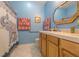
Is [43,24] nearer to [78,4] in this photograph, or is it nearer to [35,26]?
[35,26]

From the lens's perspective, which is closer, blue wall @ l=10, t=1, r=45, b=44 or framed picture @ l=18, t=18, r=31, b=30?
blue wall @ l=10, t=1, r=45, b=44

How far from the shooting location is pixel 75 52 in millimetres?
1249

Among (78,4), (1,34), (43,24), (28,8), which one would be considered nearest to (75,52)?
(78,4)

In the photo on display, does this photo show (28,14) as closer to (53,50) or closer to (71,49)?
(53,50)

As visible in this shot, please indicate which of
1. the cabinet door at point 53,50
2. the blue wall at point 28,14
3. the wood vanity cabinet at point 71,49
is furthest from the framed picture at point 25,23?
the wood vanity cabinet at point 71,49

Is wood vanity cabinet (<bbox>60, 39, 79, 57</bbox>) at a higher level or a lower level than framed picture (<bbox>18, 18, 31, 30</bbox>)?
lower

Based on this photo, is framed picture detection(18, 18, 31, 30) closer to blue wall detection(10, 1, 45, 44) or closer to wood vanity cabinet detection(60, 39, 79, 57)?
blue wall detection(10, 1, 45, 44)

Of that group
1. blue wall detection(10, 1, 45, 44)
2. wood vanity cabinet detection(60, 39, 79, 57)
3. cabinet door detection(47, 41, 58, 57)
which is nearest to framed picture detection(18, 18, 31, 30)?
blue wall detection(10, 1, 45, 44)

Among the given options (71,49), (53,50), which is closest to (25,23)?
(53,50)

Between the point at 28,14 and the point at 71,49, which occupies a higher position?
the point at 28,14

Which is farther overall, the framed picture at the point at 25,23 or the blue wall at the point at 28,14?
the framed picture at the point at 25,23

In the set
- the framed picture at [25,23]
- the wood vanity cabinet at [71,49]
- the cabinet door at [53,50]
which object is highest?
the framed picture at [25,23]

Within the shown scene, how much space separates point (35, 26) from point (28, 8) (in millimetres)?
910

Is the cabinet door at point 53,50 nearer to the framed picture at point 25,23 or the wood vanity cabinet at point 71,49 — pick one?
the wood vanity cabinet at point 71,49
